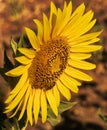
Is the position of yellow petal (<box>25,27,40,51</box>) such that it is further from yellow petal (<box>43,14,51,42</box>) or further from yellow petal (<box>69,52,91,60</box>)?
yellow petal (<box>69,52,91,60</box>)

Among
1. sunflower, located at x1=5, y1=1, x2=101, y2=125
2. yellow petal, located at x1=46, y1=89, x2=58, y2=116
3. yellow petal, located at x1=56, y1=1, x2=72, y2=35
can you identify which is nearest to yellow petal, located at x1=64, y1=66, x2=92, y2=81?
sunflower, located at x1=5, y1=1, x2=101, y2=125

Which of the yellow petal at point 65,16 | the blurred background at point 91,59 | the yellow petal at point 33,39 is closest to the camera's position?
the yellow petal at point 33,39

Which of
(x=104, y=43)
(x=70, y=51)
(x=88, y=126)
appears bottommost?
(x=88, y=126)

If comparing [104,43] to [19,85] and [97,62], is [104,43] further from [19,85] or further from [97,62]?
A: [19,85]

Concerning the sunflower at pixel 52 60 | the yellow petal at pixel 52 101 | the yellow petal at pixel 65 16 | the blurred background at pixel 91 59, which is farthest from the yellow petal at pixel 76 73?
the blurred background at pixel 91 59

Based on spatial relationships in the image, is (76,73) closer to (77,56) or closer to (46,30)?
(77,56)

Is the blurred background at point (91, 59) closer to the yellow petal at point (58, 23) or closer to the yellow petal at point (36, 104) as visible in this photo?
the yellow petal at point (36, 104)

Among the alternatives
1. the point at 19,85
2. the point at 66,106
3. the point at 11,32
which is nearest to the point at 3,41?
the point at 11,32

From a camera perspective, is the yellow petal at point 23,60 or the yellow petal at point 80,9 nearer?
the yellow petal at point 23,60
